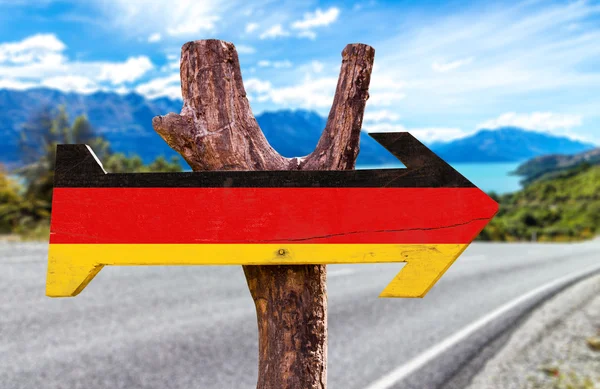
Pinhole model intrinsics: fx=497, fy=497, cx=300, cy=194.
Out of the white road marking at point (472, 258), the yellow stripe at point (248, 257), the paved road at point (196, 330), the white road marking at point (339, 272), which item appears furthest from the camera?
the white road marking at point (472, 258)

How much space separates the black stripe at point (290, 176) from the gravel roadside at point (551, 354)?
3.25 metres

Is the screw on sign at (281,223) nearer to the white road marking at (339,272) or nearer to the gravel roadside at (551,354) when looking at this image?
the gravel roadside at (551,354)

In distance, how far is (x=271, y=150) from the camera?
175cm

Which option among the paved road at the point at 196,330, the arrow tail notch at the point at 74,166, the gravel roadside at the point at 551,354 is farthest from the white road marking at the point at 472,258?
the arrow tail notch at the point at 74,166

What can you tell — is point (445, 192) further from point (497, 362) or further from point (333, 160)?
point (497, 362)

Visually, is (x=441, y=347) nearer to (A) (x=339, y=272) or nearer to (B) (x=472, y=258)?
(A) (x=339, y=272)

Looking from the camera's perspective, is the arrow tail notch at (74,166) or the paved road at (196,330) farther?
the paved road at (196,330)

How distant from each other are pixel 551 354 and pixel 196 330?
12.2 feet

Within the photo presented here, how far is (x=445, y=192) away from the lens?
155 cm

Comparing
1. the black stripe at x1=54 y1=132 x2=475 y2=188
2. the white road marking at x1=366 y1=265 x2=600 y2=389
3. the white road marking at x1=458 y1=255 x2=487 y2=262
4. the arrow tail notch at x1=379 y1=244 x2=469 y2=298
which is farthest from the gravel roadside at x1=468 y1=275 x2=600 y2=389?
the white road marking at x1=458 y1=255 x2=487 y2=262

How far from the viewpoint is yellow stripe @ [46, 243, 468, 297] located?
59.1 inches

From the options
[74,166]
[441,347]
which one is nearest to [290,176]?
[74,166]

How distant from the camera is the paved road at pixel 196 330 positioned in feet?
14.0

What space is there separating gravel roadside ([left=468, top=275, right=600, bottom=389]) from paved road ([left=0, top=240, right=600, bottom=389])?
12.1 inches
